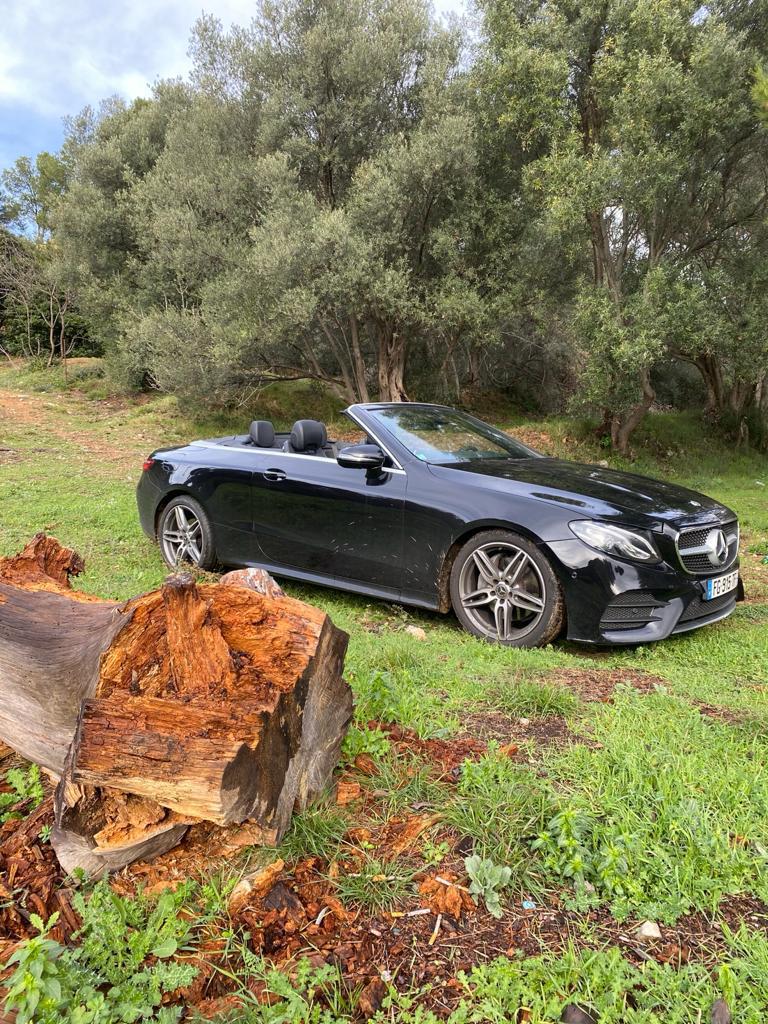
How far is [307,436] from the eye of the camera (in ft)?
17.1

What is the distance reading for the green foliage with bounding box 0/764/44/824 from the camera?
2.10 metres

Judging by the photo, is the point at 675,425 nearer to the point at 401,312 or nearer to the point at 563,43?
the point at 401,312

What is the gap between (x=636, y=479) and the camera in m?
4.65

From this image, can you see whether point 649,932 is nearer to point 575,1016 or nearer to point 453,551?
point 575,1016

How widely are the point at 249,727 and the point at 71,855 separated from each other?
1.95 ft

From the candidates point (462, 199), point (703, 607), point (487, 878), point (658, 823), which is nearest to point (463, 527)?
point (703, 607)

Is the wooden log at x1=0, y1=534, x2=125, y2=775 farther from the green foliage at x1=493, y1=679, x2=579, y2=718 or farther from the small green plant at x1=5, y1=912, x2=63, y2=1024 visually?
the green foliage at x1=493, y1=679, x2=579, y2=718

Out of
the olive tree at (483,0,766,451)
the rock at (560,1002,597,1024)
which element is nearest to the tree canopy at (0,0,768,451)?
the olive tree at (483,0,766,451)

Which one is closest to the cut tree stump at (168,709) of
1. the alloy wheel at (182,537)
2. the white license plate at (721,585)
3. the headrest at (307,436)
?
the white license plate at (721,585)

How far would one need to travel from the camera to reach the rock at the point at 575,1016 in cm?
138

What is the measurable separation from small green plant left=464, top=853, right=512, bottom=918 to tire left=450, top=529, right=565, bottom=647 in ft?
7.05

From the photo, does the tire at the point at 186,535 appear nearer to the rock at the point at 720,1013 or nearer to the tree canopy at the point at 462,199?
the rock at the point at 720,1013

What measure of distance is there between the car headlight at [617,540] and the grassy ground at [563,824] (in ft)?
1.98

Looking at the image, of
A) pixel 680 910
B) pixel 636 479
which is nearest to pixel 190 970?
pixel 680 910
